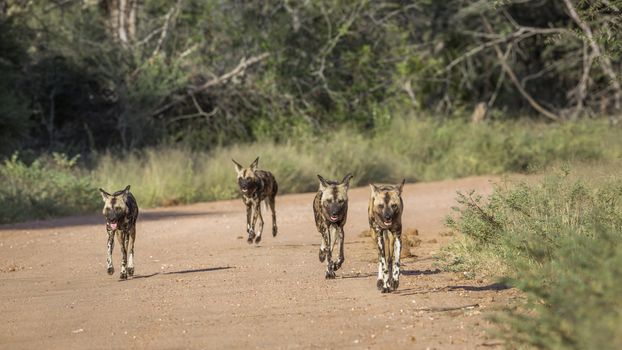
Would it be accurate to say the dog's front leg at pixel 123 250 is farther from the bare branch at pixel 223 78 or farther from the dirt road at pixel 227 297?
the bare branch at pixel 223 78

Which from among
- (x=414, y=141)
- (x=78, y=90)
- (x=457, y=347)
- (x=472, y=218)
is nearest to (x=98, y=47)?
(x=78, y=90)

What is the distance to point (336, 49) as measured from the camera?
2912cm

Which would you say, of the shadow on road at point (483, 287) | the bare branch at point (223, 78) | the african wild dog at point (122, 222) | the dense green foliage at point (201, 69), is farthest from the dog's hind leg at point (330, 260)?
the bare branch at point (223, 78)

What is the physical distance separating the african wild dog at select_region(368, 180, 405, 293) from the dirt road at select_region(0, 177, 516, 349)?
175 millimetres

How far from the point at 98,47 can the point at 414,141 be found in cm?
778

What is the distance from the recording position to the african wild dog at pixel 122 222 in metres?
11.8

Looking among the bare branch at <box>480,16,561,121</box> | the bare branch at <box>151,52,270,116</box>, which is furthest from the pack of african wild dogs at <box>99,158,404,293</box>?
the bare branch at <box>480,16,561,121</box>

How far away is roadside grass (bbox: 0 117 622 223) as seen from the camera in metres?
20.4

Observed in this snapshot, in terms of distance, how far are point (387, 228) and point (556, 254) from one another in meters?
1.90

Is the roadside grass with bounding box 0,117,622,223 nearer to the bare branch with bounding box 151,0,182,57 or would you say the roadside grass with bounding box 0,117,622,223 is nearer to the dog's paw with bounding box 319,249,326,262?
the bare branch with bounding box 151,0,182,57

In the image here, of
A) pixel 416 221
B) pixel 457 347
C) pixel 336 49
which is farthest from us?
A: pixel 336 49

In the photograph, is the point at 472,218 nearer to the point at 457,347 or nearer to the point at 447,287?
the point at 447,287

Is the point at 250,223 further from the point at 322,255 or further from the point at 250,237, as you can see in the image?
the point at 322,255

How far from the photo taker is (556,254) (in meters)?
8.76
